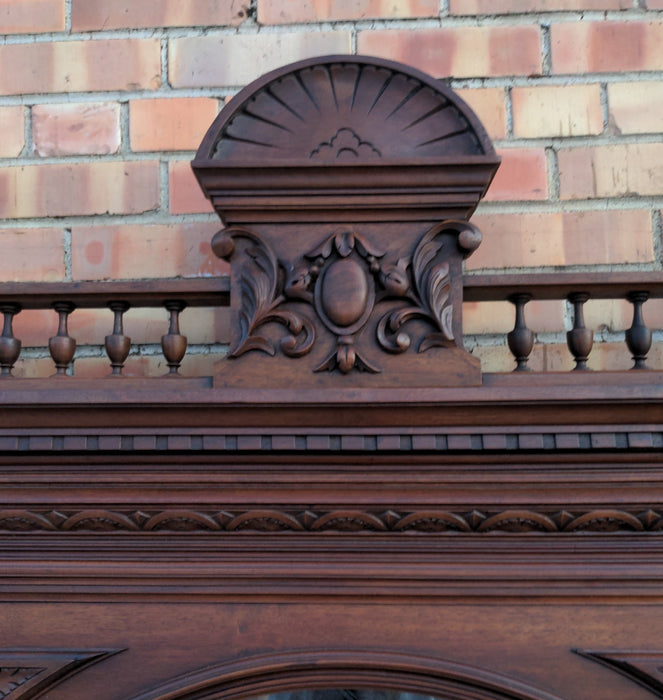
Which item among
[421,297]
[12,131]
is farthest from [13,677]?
[12,131]

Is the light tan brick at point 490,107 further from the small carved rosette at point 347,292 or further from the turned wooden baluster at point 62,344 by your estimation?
the turned wooden baluster at point 62,344

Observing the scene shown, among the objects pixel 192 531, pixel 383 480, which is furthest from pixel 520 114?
pixel 192 531

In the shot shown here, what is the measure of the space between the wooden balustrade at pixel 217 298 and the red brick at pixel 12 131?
0.97 ft

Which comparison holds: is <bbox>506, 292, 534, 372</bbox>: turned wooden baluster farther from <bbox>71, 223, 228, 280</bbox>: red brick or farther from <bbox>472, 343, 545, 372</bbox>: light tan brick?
<bbox>71, 223, 228, 280</bbox>: red brick

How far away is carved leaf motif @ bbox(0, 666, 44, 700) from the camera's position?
30.4 inches

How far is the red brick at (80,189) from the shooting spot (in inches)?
39.0

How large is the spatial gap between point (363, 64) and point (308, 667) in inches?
24.2

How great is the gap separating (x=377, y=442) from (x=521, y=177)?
0.42 m

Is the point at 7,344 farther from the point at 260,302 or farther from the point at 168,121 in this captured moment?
the point at 168,121

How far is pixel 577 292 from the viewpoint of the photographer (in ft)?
2.56

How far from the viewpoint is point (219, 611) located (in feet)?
2.60

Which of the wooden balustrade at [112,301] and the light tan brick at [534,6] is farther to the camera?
the light tan brick at [534,6]

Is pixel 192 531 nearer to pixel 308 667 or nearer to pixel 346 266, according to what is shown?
pixel 308 667

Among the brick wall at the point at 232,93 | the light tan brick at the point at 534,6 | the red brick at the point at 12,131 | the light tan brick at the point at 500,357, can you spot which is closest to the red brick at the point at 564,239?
the brick wall at the point at 232,93
